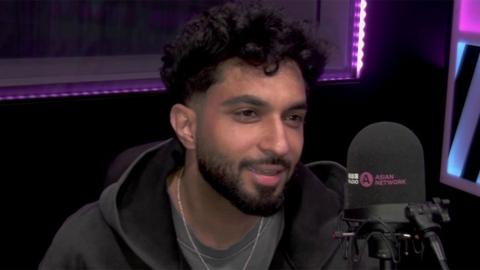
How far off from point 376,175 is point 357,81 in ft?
9.63

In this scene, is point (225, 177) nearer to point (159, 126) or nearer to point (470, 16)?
point (159, 126)

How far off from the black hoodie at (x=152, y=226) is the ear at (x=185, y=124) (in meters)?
0.08

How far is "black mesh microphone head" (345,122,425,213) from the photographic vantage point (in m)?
1.13

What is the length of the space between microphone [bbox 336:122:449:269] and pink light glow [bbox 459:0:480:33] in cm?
249

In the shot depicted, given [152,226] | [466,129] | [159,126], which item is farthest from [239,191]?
[466,129]

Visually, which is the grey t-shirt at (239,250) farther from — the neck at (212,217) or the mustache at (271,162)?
the mustache at (271,162)

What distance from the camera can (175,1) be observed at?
3.32 metres

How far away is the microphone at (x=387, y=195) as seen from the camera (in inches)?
40.5

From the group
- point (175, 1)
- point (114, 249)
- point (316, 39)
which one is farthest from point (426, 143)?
point (114, 249)

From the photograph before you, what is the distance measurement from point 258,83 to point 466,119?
7.83ft

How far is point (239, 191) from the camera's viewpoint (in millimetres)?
1526

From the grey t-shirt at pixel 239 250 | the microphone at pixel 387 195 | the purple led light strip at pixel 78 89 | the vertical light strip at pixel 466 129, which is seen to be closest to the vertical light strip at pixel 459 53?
the vertical light strip at pixel 466 129

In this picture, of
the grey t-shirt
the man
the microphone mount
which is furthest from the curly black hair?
the microphone mount

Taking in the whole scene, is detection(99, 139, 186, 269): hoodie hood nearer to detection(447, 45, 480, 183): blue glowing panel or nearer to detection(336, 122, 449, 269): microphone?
detection(336, 122, 449, 269): microphone
